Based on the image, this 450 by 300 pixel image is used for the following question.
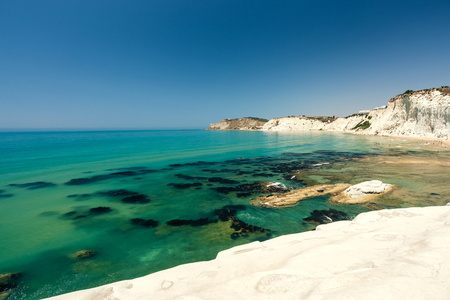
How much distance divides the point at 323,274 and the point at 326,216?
879 cm

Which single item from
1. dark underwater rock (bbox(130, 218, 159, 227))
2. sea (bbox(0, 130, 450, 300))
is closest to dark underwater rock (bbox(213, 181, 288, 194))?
sea (bbox(0, 130, 450, 300))

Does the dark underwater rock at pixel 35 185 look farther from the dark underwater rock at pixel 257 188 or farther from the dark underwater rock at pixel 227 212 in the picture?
the dark underwater rock at pixel 227 212

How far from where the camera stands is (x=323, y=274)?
13.2ft

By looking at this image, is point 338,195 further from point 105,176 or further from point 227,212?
point 105,176

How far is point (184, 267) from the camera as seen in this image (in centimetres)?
567

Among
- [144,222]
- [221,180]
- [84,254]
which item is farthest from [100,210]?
[221,180]

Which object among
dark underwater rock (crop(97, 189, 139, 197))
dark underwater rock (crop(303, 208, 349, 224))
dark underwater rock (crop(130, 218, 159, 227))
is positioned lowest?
dark underwater rock (crop(130, 218, 159, 227))

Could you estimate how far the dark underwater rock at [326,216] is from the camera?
11.2 metres

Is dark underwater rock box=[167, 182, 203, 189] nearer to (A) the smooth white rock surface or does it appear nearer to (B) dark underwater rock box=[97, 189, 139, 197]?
(B) dark underwater rock box=[97, 189, 139, 197]

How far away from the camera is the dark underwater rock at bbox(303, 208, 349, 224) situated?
11203 millimetres

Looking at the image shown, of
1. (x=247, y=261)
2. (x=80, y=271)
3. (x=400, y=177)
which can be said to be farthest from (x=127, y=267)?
(x=400, y=177)

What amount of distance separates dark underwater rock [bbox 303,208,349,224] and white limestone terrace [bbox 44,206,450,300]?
512 cm

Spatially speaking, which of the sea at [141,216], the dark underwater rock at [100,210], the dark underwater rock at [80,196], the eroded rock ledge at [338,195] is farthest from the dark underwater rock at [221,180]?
the dark underwater rock at [80,196]

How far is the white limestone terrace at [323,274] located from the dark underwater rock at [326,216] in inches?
202
